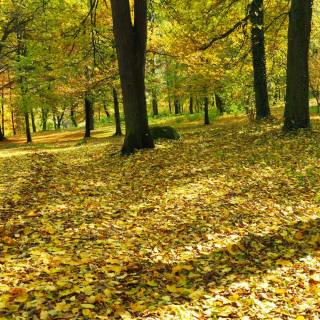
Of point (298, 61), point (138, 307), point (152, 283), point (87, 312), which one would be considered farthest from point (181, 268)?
point (298, 61)

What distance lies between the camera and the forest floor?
184 inches

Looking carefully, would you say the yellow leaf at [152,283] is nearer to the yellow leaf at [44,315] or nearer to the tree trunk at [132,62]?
the yellow leaf at [44,315]

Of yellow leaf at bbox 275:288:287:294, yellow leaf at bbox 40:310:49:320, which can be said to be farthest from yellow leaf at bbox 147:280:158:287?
yellow leaf at bbox 275:288:287:294

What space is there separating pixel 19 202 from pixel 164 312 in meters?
4.84

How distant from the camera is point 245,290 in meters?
5.10

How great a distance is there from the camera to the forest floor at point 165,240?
15.3 feet

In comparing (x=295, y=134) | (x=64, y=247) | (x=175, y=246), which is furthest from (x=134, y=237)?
(x=295, y=134)

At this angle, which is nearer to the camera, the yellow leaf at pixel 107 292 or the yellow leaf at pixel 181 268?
the yellow leaf at pixel 107 292

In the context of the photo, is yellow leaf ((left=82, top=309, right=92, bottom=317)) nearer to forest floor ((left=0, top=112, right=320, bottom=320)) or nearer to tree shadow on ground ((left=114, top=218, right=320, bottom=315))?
forest floor ((left=0, top=112, right=320, bottom=320))

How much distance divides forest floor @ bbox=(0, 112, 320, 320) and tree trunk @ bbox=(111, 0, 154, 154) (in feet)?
6.98

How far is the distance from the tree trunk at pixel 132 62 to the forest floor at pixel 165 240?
2.13 metres

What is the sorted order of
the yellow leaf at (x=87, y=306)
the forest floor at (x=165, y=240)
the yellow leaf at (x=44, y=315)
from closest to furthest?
1. the yellow leaf at (x=44, y=315)
2. the yellow leaf at (x=87, y=306)
3. the forest floor at (x=165, y=240)

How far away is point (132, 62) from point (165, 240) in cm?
811

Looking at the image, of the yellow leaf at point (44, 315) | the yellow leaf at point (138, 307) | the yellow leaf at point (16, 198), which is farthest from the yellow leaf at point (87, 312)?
the yellow leaf at point (16, 198)
